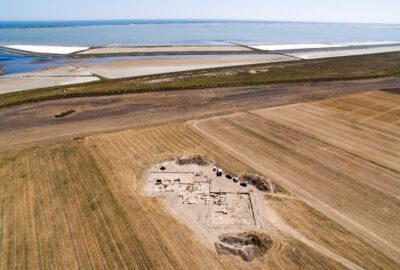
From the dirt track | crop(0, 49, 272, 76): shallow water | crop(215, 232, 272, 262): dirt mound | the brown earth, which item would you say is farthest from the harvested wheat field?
crop(0, 49, 272, 76): shallow water

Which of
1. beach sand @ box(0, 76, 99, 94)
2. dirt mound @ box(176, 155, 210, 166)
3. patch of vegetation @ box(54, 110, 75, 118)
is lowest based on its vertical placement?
dirt mound @ box(176, 155, 210, 166)

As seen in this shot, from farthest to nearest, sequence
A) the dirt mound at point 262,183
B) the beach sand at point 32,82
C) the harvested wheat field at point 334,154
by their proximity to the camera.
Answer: the beach sand at point 32,82 → the dirt mound at point 262,183 → the harvested wheat field at point 334,154

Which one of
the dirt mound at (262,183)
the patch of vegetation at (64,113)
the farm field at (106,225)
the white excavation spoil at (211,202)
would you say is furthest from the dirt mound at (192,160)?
the patch of vegetation at (64,113)

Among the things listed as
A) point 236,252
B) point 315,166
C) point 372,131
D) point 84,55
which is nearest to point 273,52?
point 84,55

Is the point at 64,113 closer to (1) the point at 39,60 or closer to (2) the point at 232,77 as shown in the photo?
(2) the point at 232,77

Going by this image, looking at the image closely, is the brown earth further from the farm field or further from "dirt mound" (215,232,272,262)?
"dirt mound" (215,232,272,262)

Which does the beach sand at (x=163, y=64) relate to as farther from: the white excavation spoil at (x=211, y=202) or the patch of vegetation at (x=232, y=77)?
the white excavation spoil at (x=211, y=202)

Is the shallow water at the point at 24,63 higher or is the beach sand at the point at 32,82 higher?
the shallow water at the point at 24,63
